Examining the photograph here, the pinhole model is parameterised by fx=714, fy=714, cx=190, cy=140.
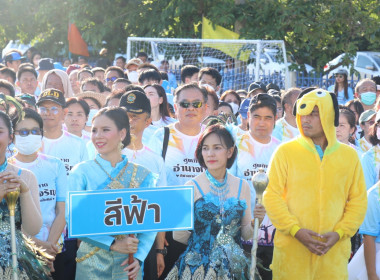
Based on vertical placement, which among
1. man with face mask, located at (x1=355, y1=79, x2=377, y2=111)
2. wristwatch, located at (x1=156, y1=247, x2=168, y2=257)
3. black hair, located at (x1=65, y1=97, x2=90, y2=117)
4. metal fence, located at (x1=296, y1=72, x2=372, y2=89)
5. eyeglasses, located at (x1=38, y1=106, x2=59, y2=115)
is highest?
metal fence, located at (x1=296, y1=72, x2=372, y2=89)

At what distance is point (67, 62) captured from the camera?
20453 mm

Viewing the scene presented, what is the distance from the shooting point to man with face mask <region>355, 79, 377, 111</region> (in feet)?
33.4

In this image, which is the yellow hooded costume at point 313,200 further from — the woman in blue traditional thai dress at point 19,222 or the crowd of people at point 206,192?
the woman in blue traditional thai dress at point 19,222

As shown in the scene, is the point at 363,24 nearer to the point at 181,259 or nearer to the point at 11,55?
the point at 11,55

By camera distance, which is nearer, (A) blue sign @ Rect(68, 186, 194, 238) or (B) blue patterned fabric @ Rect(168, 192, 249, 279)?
(A) blue sign @ Rect(68, 186, 194, 238)

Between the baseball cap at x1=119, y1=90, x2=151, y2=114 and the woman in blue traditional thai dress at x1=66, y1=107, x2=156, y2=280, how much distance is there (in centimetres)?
102

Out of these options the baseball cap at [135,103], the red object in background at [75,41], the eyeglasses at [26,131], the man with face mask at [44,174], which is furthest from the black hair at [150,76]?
the red object in background at [75,41]

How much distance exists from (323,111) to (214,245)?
125cm

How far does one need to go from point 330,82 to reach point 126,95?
11.9 m

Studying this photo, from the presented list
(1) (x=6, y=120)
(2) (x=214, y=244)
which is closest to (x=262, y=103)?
(2) (x=214, y=244)

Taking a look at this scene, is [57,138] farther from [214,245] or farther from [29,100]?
[214,245]

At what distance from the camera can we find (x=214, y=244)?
507 cm

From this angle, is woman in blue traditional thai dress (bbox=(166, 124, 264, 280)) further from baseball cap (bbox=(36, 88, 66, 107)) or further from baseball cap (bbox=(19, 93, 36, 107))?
baseball cap (bbox=(19, 93, 36, 107))

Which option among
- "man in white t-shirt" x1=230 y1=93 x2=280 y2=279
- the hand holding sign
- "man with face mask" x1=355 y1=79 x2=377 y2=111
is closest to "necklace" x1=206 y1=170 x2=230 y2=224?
the hand holding sign
